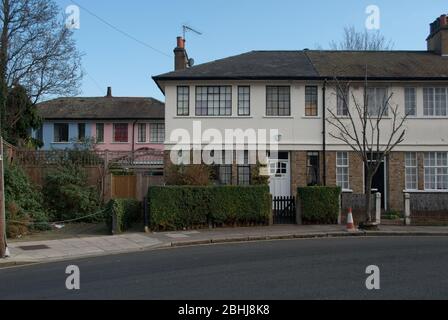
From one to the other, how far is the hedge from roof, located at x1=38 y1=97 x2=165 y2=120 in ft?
77.9

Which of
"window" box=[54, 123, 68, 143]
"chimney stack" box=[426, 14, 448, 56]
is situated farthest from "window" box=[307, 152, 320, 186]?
"window" box=[54, 123, 68, 143]

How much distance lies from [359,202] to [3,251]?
12603 millimetres

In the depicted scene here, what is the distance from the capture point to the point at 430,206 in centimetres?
1923

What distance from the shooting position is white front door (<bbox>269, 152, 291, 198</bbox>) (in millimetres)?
23750

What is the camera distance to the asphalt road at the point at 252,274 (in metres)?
7.99

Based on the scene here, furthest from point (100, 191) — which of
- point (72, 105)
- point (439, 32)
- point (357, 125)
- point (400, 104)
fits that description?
point (72, 105)

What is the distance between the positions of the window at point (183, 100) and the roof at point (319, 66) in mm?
719

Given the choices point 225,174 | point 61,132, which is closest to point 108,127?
point 61,132

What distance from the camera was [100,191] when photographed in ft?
69.5

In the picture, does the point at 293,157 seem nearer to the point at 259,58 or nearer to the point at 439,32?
the point at 259,58

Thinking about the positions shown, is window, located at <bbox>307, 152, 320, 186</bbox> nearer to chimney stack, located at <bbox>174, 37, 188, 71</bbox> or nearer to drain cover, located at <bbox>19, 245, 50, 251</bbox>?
chimney stack, located at <bbox>174, 37, 188, 71</bbox>

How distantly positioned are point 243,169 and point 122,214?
7.86m

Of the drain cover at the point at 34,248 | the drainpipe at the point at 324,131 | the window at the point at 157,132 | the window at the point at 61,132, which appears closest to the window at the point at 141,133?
the window at the point at 157,132

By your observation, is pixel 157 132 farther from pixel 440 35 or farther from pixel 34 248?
pixel 34 248
